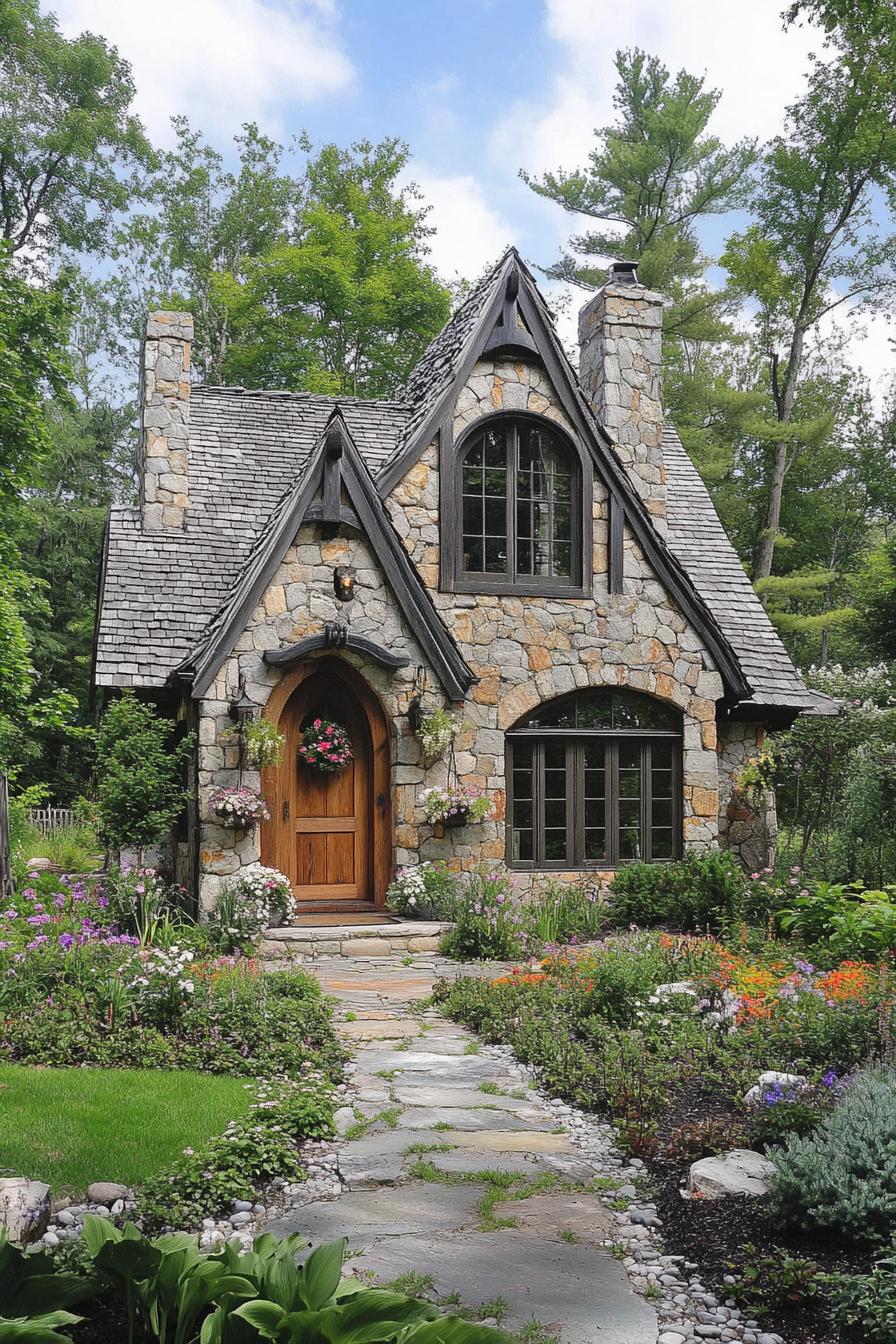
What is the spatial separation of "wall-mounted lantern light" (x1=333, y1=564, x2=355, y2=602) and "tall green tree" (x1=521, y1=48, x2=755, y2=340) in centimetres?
1752

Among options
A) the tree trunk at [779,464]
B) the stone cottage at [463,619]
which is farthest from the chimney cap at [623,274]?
the tree trunk at [779,464]

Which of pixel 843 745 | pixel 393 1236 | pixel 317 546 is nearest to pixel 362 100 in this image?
pixel 317 546

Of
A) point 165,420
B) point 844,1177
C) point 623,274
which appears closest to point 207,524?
point 165,420

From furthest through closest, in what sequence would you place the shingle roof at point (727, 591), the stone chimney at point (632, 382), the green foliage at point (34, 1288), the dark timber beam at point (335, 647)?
the stone chimney at point (632, 382) → the shingle roof at point (727, 591) → the dark timber beam at point (335, 647) → the green foliage at point (34, 1288)

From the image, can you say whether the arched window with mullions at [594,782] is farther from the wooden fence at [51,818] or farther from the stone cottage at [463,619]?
the wooden fence at [51,818]

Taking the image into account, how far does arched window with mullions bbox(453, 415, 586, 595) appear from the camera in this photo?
41.9ft

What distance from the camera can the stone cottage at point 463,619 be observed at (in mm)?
11297

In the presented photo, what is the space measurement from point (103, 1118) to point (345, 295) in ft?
74.6

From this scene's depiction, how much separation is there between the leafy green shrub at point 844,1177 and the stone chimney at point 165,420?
10.9 meters

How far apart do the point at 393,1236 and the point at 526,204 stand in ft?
90.2

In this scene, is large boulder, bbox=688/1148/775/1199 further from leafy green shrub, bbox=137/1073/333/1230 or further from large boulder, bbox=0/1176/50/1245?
large boulder, bbox=0/1176/50/1245

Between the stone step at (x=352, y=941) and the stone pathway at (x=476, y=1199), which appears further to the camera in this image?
the stone step at (x=352, y=941)

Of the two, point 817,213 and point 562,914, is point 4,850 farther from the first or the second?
point 817,213

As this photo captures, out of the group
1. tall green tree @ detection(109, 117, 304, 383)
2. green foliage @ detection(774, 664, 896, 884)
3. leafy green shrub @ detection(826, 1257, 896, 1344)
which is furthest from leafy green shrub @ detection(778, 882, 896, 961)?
tall green tree @ detection(109, 117, 304, 383)
